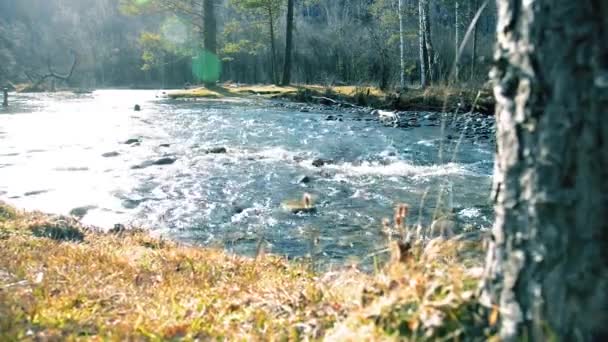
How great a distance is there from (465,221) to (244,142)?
23.0 ft

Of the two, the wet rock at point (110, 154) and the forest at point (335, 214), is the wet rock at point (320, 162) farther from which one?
the wet rock at point (110, 154)

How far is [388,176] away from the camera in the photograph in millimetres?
8688

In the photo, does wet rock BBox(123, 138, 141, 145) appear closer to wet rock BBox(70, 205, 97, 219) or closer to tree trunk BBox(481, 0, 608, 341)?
wet rock BBox(70, 205, 97, 219)

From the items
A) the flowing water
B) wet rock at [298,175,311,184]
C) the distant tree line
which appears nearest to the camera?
the flowing water

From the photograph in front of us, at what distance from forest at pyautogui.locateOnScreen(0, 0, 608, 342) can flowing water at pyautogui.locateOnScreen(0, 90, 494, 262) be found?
50 millimetres

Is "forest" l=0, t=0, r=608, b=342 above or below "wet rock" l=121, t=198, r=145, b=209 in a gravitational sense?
above

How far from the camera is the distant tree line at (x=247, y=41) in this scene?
2758 cm

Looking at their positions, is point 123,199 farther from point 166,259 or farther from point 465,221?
point 465,221

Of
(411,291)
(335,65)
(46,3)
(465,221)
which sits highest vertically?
(46,3)

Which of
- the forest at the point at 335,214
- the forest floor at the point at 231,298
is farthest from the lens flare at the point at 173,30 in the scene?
the forest floor at the point at 231,298

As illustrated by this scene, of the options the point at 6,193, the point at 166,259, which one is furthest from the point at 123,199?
the point at 166,259

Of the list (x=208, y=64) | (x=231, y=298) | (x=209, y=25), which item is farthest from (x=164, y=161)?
(x=208, y=64)

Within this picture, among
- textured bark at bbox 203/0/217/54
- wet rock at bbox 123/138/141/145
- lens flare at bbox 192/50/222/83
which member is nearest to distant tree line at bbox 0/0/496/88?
textured bark at bbox 203/0/217/54

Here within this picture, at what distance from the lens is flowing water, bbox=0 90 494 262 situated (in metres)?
6.08
